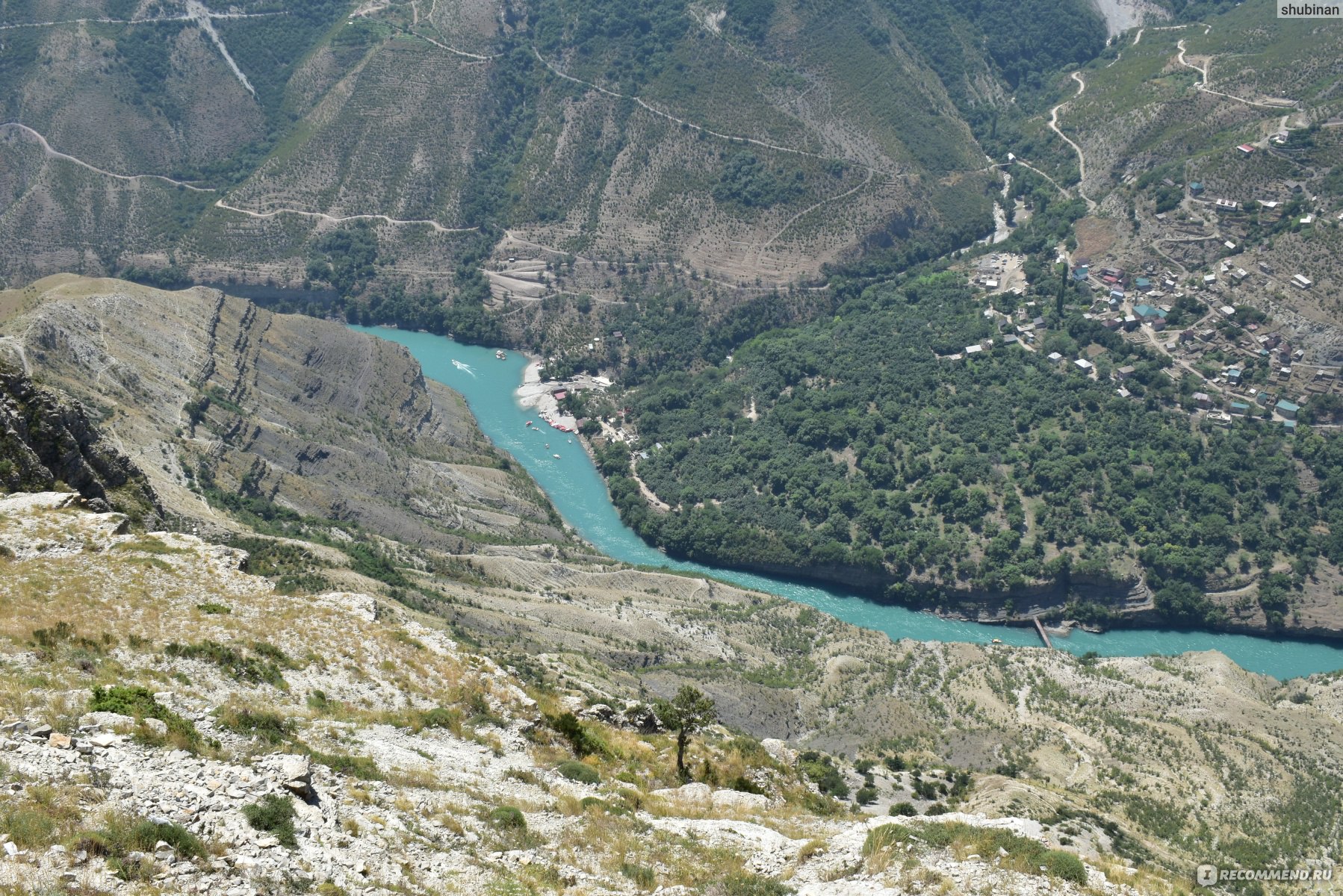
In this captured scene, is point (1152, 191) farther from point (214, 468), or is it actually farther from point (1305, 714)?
point (214, 468)

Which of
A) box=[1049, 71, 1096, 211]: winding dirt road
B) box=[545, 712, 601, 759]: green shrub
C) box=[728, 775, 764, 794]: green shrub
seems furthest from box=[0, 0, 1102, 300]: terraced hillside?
box=[545, 712, 601, 759]: green shrub

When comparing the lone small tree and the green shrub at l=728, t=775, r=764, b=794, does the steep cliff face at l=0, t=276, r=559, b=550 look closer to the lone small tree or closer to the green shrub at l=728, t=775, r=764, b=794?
the lone small tree

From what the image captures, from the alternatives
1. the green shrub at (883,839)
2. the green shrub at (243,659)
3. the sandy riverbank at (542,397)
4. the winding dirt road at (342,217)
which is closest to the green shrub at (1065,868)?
the green shrub at (883,839)

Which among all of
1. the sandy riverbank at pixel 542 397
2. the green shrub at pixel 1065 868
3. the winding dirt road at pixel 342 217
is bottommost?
the sandy riverbank at pixel 542 397

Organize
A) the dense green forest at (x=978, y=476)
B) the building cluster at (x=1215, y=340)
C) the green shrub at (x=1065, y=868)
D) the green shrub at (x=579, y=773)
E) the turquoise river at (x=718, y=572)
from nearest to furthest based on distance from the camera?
the green shrub at (x=1065, y=868), the green shrub at (x=579, y=773), the turquoise river at (x=718, y=572), the dense green forest at (x=978, y=476), the building cluster at (x=1215, y=340)

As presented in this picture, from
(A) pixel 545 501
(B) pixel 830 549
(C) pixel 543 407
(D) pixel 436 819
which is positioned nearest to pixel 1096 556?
(B) pixel 830 549

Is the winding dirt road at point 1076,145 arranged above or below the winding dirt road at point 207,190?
above

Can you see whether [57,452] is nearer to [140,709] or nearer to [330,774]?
[140,709]

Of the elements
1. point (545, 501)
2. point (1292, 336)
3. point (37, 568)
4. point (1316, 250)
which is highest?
point (1316, 250)

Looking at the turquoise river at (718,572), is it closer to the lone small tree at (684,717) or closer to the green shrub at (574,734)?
the lone small tree at (684,717)
